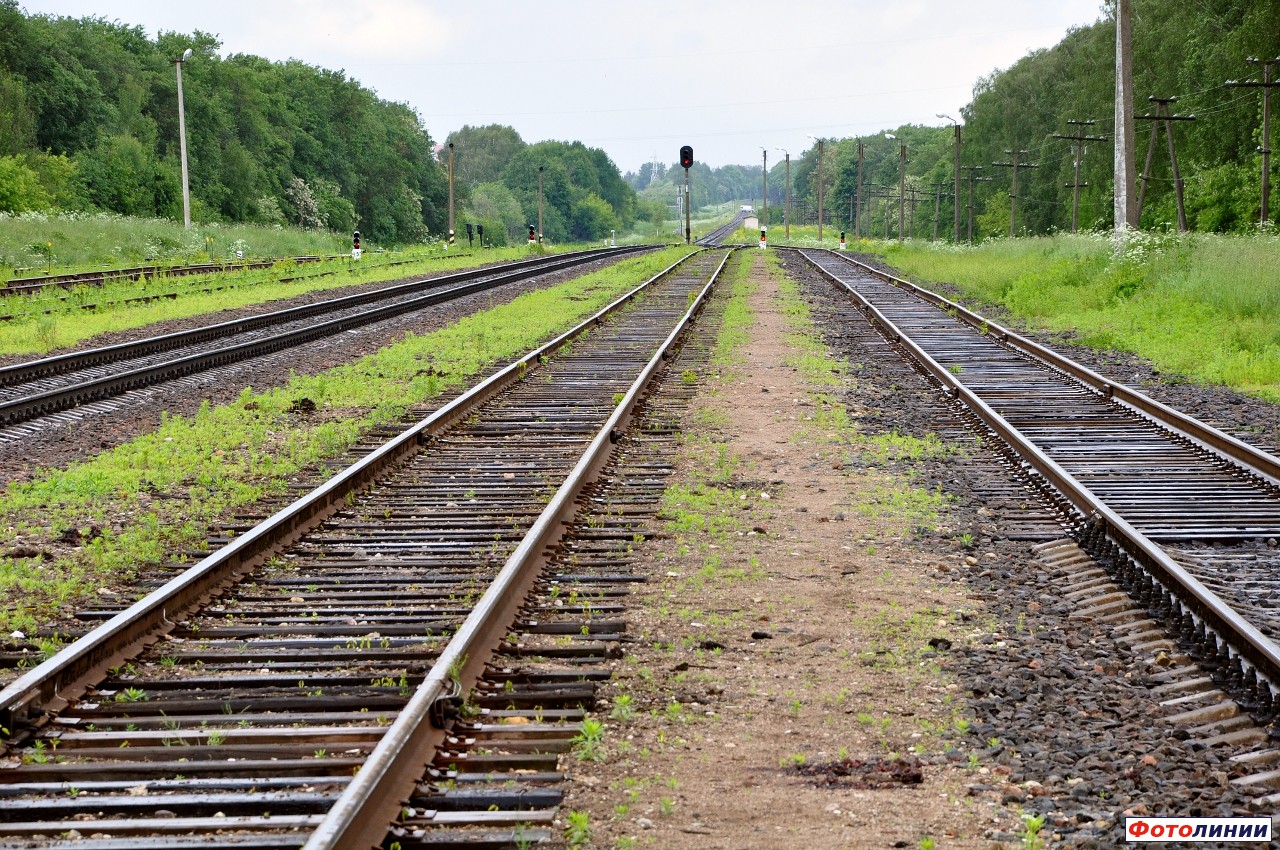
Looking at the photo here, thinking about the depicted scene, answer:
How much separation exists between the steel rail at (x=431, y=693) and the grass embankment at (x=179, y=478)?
2157 millimetres

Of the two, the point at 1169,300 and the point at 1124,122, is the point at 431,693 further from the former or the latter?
the point at 1124,122

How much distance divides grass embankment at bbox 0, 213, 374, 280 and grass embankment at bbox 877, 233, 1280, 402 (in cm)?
2319

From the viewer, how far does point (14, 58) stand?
67250mm

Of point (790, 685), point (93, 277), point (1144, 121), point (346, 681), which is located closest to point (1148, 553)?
point (790, 685)

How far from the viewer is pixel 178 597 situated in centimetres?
660

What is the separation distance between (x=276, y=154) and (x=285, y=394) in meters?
82.4

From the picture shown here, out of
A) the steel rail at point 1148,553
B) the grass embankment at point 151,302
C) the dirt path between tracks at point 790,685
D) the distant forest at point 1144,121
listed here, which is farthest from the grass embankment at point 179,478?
the distant forest at point 1144,121

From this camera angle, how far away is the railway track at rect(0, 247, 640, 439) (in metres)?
14.3

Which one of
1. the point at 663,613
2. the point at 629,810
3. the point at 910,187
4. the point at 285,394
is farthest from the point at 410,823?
the point at 910,187

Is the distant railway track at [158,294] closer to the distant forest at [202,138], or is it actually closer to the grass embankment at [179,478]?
the grass embankment at [179,478]

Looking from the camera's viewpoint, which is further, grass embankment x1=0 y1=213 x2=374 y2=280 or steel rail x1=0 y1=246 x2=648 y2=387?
grass embankment x1=0 y1=213 x2=374 y2=280

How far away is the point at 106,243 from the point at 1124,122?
1239 inches

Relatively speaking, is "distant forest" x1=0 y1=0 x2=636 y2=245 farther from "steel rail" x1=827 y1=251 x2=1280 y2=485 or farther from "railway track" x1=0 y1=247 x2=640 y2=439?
"steel rail" x1=827 y1=251 x2=1280 y2=485

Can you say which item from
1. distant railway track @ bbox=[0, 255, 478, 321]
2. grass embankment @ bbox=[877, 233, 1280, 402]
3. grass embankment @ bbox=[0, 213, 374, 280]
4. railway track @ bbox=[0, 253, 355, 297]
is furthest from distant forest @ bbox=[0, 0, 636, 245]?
grass embankment @ bbox=[877, 233, 1280, 402]
